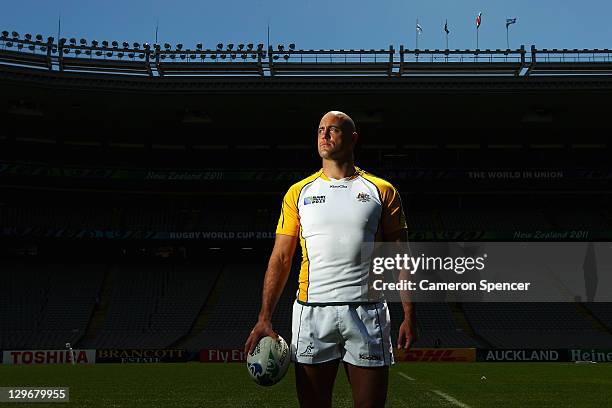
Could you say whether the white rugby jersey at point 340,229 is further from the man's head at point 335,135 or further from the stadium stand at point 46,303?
the stadium stand at point 46,303

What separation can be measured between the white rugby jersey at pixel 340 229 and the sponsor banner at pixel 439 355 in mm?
27249

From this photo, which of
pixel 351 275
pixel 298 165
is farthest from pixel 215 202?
pixel 351 275

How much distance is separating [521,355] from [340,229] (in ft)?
97.7

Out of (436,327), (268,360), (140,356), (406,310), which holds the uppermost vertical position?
(406,310)

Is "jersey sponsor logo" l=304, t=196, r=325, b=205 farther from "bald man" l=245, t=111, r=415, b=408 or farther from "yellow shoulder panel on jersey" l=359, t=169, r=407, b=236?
"yellow shoulder panel on jersey" l=359, t=169, r=407, b=236

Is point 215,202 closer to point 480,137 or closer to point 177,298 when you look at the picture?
point 177,298

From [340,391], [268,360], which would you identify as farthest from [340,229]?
[340,391]

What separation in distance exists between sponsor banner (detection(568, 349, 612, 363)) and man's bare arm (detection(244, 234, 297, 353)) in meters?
30.2

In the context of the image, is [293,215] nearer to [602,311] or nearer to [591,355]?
[591,355]

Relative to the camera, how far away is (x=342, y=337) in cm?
442

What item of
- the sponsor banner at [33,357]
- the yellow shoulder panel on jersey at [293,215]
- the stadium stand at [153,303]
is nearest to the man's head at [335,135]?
the yellow shoulder panel on jersey at [293,215]

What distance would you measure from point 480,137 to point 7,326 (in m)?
29.7

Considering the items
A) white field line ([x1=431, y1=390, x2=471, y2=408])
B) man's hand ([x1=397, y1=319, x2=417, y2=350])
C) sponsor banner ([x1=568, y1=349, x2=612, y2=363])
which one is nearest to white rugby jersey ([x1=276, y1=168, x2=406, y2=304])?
man's hand ([x1=397, y1=319, x2=417, y2=350])

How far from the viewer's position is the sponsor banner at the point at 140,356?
104 ft
